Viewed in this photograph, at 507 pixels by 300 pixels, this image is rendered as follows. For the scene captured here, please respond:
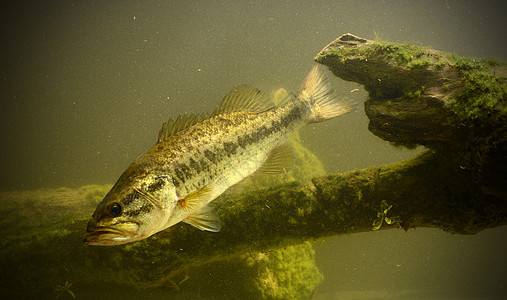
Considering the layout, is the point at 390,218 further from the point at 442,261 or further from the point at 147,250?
the point at 442,261

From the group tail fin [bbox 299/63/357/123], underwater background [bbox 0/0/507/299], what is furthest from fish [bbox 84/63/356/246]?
underwater background [bbox 0/0/507/299]

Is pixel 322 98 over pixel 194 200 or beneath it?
over

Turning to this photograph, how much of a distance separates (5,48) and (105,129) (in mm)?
22920

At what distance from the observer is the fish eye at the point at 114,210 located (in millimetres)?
1933

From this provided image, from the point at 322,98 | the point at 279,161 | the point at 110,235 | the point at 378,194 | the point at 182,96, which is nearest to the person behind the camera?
the point at 110,235

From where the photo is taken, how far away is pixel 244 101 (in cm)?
331

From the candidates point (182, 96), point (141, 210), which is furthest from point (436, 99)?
point (182, 96)

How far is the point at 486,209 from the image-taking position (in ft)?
8.27

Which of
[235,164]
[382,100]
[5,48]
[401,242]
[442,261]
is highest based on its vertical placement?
[5,48]

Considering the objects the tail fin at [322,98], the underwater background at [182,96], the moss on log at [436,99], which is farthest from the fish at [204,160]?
the underwater background at [182,96]

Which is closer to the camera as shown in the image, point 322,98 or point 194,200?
point 194,200

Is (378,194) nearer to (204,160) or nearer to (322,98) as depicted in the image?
(322,98)

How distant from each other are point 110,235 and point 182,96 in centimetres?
4712

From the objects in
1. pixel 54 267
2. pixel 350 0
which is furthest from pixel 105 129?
pixel 350 0
